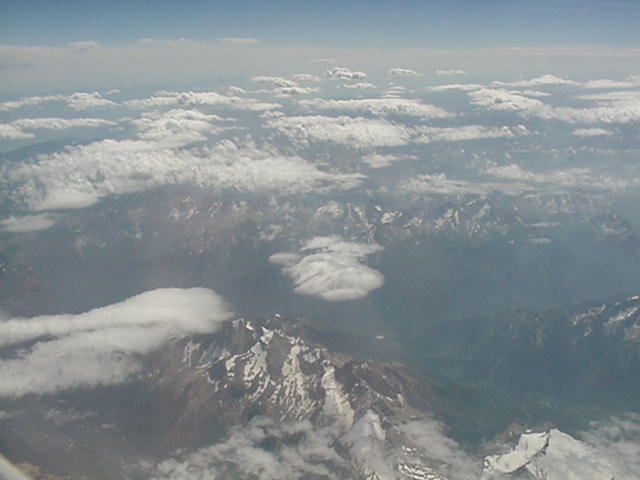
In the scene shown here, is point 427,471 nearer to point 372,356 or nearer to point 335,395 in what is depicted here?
point 335,395

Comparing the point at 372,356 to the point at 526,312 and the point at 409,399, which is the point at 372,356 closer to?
the point at 409,399

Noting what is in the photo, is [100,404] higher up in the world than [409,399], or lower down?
lower down

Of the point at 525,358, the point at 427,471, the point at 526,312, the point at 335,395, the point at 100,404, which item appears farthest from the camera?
the point at 526,312

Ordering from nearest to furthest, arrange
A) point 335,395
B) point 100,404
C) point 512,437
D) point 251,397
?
point 512,437
point 335,395
point 251,397
point 100,404

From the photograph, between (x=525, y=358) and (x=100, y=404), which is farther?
(x=525, y=358)

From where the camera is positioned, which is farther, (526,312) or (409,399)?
(526,312)

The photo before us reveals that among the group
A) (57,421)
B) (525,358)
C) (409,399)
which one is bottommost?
(525,358)

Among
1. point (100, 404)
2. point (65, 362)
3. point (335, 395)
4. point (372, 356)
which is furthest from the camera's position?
point (372, 356)

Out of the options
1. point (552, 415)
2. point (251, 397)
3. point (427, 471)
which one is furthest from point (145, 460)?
point (552, 415)

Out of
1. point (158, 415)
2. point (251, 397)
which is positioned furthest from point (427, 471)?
point (158, 415)
